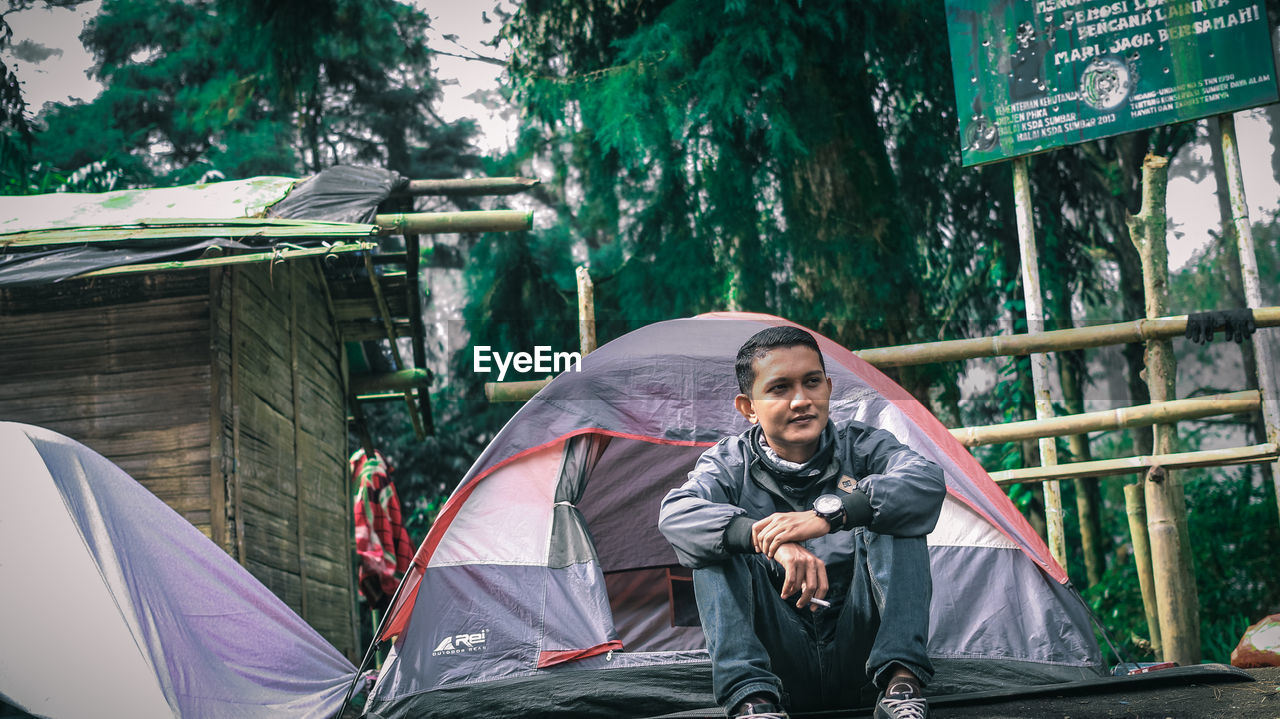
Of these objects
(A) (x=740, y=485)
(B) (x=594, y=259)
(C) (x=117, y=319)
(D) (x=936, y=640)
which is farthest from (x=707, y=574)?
(B) (x=594, y=259)

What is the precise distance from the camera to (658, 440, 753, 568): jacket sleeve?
7.74 feet

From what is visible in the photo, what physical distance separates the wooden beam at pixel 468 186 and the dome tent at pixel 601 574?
2420mm

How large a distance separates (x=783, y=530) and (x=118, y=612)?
207 cm

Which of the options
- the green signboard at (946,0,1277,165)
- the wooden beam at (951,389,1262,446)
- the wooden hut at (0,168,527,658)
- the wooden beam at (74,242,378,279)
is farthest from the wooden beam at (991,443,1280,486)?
the wooden hut at (0,168,527,658)

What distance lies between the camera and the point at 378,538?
24.0 ft

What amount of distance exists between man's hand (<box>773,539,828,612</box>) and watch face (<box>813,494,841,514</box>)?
13 cm

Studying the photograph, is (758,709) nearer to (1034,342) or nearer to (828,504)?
(828,504)

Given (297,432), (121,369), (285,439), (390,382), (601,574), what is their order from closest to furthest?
(601,574) < (121,369) < (285,439) < (297,432) < (390,382)

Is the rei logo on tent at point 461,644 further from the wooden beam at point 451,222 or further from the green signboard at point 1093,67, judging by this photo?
the green signboard at point 1093,67

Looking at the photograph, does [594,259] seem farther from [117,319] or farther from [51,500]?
[51,500]

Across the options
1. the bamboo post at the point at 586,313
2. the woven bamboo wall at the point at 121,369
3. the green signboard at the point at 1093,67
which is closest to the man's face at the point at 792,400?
the bamboo post at the point at 586,313

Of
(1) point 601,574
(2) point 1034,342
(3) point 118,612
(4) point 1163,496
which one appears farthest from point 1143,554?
(3) point 118,612

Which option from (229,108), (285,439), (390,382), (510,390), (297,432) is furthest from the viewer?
(229,108)

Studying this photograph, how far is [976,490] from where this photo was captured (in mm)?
3684
